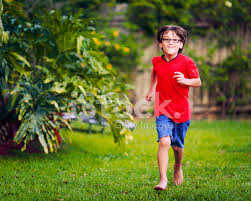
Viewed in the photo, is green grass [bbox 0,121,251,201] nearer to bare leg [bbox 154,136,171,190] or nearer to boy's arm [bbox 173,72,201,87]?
bare leg [bbox 154,136,171,190]

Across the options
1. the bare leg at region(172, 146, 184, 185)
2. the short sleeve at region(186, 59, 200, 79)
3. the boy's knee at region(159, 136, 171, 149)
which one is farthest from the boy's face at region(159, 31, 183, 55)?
the bare leg at region(172, 146, 184, 185)

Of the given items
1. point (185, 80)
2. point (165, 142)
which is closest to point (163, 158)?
point (165, 142)

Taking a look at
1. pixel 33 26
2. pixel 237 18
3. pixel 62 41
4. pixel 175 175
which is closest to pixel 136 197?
pixel 175 175

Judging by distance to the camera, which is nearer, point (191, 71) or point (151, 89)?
point (191, 71)

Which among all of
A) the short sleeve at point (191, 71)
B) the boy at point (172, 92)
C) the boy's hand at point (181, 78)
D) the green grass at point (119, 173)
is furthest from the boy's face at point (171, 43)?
the green grass at point (119, 173)

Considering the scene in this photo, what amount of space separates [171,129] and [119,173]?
988mm

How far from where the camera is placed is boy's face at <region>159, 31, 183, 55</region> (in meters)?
2.94

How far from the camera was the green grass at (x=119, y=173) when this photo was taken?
2799 mm

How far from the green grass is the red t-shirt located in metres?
0.70

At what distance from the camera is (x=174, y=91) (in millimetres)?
2936

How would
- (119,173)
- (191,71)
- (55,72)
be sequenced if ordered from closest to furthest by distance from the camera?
(191,71)
(119,173)
(55,72)

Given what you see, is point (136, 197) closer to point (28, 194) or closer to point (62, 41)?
point (28, 194)

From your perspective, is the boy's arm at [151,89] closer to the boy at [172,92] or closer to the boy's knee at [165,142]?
the boy at [172,92]

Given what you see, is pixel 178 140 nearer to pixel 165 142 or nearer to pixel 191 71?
pixel 165 142
